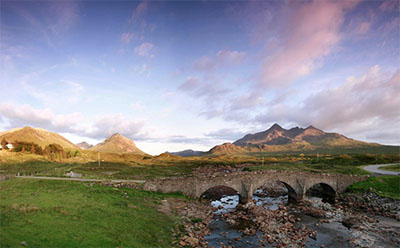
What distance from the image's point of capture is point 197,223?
81.9 feet

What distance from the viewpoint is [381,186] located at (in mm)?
43375

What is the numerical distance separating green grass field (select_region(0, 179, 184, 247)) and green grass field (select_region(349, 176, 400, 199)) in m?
43.7

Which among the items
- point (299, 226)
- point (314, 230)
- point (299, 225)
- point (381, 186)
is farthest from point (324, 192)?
point (314, 230)

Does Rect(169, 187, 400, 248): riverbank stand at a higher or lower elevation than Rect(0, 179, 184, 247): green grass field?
lower

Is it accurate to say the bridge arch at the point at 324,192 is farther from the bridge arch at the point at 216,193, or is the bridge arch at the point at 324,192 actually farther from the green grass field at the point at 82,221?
the green grass field at the point at 82,221

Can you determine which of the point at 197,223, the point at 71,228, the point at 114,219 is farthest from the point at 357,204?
the point at 71,228

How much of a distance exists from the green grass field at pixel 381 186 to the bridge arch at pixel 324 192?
400 centimetres

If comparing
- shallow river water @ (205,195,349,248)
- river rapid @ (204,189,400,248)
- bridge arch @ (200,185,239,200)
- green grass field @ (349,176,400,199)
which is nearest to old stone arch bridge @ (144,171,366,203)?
green grass field @ (349,176,400,199)

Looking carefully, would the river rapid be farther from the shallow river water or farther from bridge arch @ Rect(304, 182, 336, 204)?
bridge arch @ Rect(304, 182, 336, 204)

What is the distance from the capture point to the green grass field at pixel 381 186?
4106cm

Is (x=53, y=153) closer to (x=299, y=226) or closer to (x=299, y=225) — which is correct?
(x=299, y=225)

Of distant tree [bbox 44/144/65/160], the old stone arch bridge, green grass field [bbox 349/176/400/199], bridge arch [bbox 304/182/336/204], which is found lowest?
bridge arch [bbox 304/182/336/204]

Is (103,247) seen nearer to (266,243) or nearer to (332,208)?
(266,243)

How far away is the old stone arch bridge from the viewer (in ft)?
110
